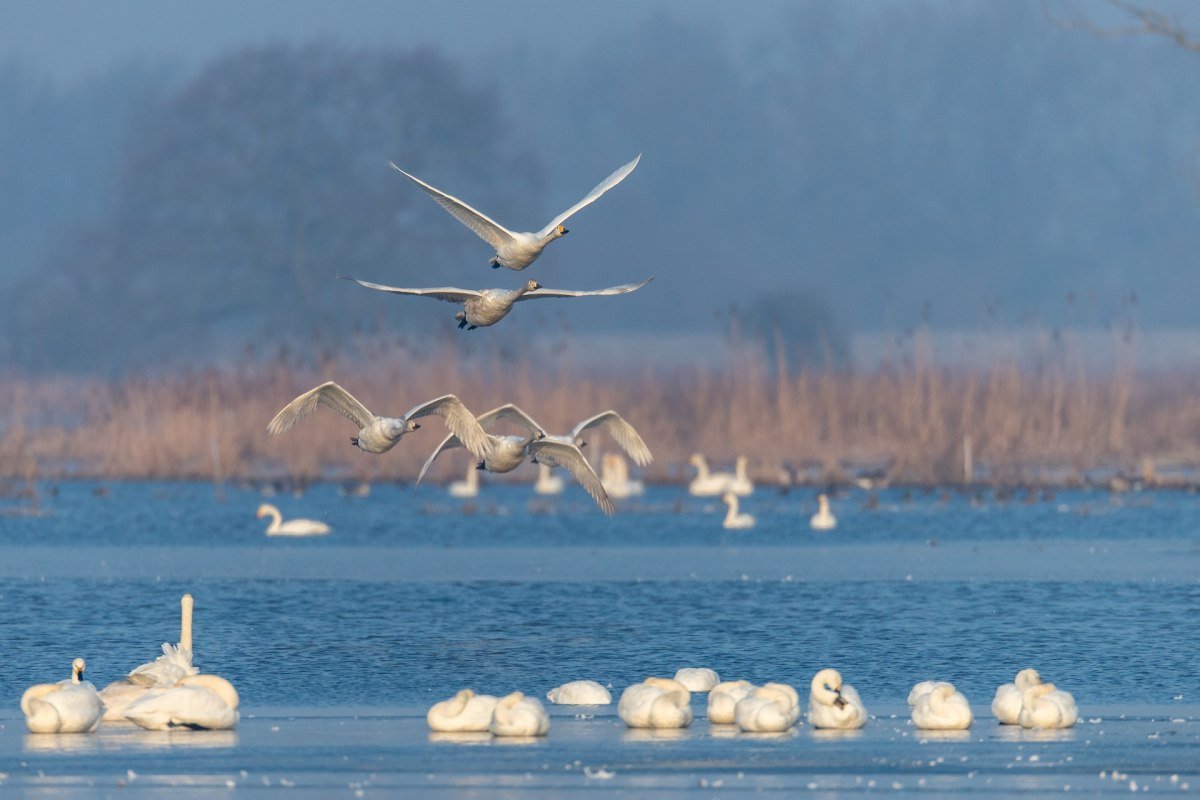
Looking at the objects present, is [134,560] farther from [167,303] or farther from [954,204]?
[954,204]

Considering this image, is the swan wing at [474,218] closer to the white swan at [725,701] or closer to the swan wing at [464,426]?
the swan wing at [464,426]

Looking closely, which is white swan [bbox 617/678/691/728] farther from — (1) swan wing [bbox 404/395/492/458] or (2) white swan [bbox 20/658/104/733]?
(2) white swan [bbox 20/658/104/733]

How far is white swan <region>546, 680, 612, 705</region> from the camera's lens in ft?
51.0

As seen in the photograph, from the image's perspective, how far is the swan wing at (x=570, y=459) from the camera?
16016 millimetres

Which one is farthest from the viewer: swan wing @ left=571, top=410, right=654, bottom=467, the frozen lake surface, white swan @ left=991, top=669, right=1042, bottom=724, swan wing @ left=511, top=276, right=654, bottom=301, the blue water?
the blue water

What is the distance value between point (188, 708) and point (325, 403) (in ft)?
6.80

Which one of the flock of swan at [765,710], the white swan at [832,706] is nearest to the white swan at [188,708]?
the flock of swan at [765,710]

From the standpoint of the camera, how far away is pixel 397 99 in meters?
60.9

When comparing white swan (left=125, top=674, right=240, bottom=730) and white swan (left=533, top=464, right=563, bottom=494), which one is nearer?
white swan (left=125, top=674, right=240, bottom=730)

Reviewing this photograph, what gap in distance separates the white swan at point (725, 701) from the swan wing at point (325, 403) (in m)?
2.69

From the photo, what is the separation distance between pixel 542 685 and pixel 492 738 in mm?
3484

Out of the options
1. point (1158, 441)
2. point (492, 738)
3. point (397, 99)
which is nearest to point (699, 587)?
point (492, 738)

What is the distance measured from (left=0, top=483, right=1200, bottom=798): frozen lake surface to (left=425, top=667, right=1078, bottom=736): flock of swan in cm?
15

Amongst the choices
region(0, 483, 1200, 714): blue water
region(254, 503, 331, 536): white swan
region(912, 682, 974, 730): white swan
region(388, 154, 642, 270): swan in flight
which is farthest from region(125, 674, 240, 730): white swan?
region(254, 503, 331, 536): white swan
